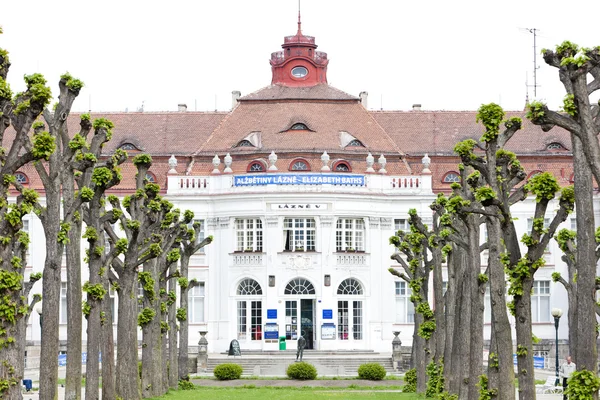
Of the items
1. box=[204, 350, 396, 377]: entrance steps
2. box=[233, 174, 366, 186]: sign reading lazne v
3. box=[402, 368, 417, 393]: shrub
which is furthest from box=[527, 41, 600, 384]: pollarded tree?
box=[233, 174, 366, 186]: sign reading lazne v

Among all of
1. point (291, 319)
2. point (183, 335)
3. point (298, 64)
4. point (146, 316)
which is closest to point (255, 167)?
point (291, 319)

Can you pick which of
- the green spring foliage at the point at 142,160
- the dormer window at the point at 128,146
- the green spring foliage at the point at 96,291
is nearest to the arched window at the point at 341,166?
the dormer window at the point at 128,146

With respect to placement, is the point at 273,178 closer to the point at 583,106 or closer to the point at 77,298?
the point at 77,298

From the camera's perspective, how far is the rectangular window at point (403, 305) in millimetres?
87625

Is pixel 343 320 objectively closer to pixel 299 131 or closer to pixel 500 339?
pixel 299 131

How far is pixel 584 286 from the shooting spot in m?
29.3

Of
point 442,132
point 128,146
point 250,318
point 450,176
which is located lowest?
point 250,318

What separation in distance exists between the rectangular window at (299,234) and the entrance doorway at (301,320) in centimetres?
Result: 301

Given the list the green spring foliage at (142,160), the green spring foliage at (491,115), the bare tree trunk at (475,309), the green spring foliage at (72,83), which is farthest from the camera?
the green spring foliage at (142,160)

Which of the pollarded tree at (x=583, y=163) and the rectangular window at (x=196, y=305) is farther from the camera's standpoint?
the rectangular window at (x=196, y=305)

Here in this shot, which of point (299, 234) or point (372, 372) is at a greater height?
point (299, 234)

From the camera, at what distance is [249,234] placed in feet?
286

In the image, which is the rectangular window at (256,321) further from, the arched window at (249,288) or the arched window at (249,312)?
the arched window at (249,288)

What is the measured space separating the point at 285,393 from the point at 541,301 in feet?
102
